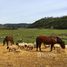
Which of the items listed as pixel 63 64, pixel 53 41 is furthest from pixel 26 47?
pixel 63 64

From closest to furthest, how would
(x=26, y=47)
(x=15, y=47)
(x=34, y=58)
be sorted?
(x=34, y=58) < (x=15, y=47) < (x=26, y=47)

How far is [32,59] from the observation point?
23047 mm

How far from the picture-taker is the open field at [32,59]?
20219 mm

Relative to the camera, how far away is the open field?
20.2 m

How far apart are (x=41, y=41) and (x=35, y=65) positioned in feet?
31.6

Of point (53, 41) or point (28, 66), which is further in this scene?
point (53, 41)

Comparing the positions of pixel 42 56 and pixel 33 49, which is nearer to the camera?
pixel 42 56

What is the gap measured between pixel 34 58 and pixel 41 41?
5743 mm

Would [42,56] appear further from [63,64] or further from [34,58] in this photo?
[63,64]

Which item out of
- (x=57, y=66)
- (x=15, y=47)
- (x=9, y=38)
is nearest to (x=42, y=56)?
(x=15, y=47)

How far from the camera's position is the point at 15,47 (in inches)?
1093

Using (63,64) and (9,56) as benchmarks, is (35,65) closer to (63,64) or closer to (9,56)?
(63,64)

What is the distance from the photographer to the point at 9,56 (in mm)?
24906

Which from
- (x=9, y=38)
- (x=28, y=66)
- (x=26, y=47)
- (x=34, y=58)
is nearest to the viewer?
(x=28, y=66)
